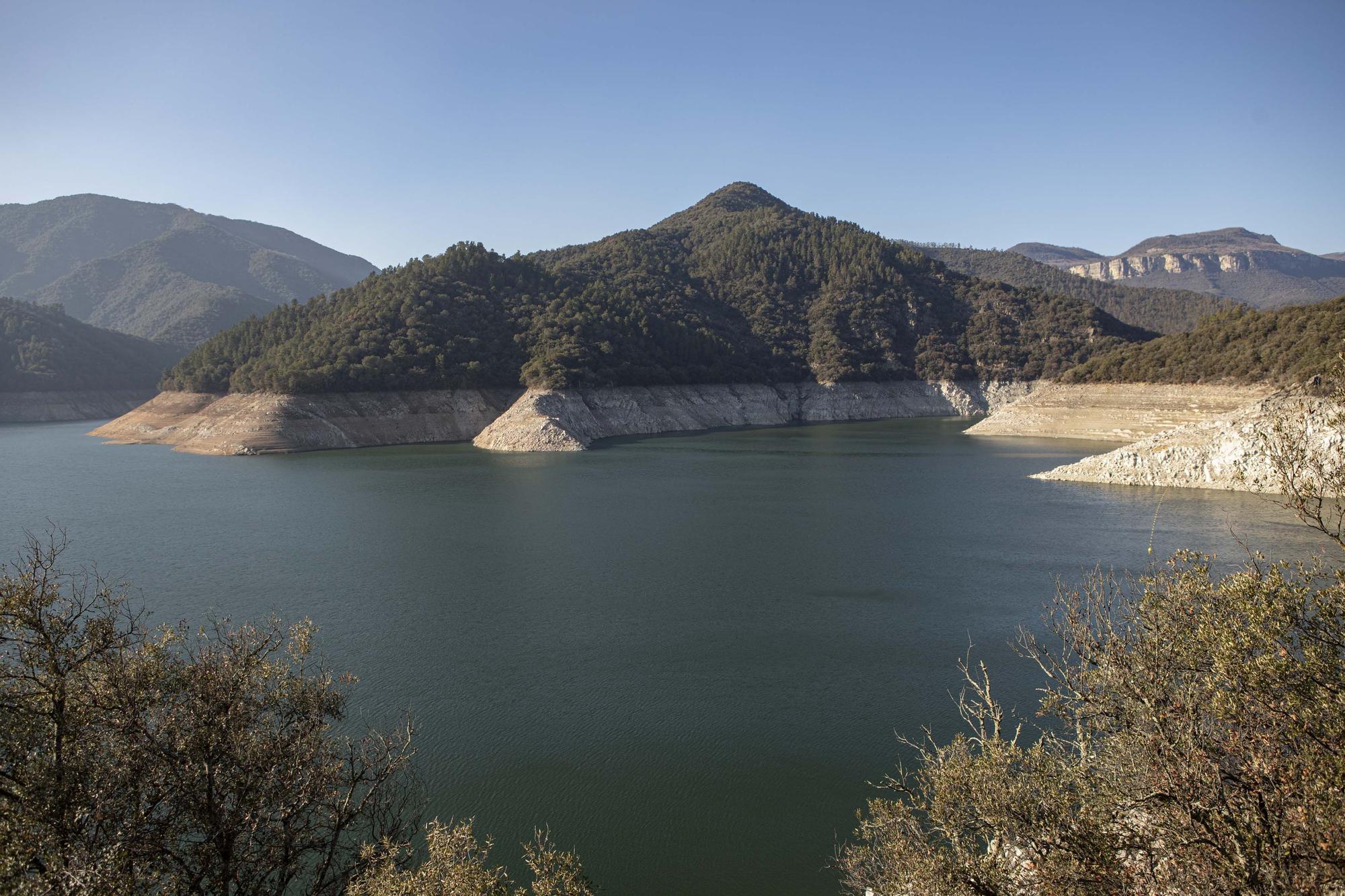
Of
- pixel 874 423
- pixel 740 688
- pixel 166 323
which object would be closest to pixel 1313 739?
pixel 740 688

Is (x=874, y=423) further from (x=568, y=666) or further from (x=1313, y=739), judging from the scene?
(x=1313, y=739)

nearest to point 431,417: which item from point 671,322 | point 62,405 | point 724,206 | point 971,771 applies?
point 671,322

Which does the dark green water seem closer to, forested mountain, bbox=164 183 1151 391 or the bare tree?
the bare tree

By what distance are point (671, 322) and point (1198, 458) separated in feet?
241

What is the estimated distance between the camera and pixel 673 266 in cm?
13675

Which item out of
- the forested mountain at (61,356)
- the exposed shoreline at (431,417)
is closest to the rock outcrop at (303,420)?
the exposed shoreline at (431,417)

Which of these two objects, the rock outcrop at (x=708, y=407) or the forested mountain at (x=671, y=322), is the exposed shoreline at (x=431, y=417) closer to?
the rock outcrop at (x=708, y=407)

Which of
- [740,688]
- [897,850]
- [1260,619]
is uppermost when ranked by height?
[1260,619]

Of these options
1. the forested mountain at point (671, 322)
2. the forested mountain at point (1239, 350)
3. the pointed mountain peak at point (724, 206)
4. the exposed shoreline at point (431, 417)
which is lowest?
the exposed shoreline at point (431, 417)

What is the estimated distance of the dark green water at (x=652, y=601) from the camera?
46.8 ft

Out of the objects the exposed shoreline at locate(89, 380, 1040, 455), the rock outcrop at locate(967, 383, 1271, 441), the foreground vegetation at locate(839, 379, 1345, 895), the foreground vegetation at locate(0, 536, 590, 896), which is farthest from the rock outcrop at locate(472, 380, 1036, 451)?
the foreground vegetation at locate(839, 379, 1345, 895)

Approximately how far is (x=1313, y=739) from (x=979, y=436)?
7306 cm

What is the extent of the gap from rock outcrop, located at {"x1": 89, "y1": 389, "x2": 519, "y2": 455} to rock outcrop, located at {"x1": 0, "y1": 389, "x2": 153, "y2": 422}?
35.3 m

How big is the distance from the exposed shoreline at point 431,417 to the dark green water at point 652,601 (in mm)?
13412
